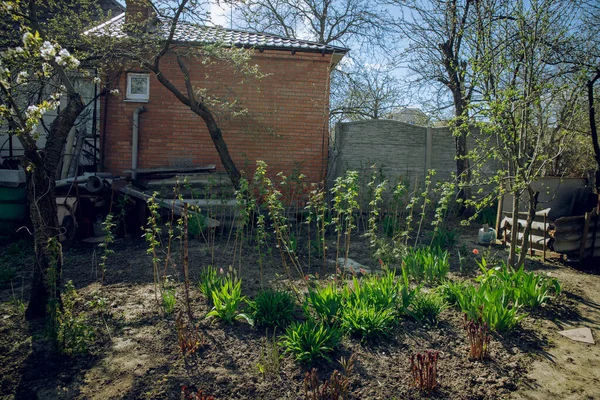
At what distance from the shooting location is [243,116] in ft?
30.5

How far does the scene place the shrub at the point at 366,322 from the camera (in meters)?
3.36

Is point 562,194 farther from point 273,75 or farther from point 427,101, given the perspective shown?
point 273,75

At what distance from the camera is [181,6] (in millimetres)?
6551

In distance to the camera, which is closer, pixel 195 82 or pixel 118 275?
pixel 118 275

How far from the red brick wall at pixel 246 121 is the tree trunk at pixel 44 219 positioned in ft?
18.2

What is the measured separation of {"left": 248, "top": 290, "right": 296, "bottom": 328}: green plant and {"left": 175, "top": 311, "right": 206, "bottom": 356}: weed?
503mm

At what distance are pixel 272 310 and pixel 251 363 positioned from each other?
607 millimetres

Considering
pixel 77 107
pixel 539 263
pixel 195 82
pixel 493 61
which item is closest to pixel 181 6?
pixel 195 82

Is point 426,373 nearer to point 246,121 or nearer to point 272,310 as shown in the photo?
point 272,310

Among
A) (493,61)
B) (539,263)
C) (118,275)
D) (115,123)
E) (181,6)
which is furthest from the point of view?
(115,123)

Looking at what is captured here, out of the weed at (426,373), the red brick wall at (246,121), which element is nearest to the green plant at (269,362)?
the weed at (426,373)

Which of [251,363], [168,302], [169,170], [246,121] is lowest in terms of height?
[251,363]

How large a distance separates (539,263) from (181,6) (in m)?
6.56

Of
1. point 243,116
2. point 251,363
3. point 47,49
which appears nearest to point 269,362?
point 251,363
